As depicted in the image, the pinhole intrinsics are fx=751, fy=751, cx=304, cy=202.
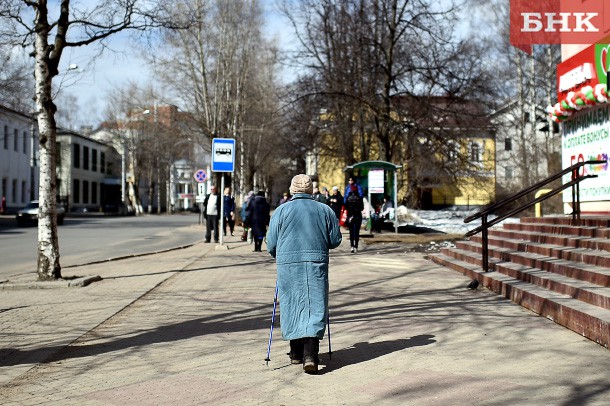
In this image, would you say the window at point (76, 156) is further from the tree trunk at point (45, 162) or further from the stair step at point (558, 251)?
the tree trunk at point (45, 162)

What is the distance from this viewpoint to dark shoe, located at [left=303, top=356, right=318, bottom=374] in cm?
615

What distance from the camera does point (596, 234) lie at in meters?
11.9

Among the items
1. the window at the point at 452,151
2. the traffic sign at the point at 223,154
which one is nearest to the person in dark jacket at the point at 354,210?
the traffic sign at the point at 223,154

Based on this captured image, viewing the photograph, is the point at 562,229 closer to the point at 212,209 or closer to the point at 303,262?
the point at 303,262

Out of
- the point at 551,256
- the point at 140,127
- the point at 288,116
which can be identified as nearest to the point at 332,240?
the point at 551,256

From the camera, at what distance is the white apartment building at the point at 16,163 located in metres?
60.1

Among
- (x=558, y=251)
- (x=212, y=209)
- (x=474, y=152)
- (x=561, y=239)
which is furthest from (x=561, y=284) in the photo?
(x=474, y=152)

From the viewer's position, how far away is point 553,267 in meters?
11.0

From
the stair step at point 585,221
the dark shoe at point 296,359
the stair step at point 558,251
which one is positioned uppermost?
the stair step at point 585,221

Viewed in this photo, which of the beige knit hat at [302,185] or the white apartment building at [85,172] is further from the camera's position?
the white apartment building at [85,172]

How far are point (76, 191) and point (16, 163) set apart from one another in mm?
23709

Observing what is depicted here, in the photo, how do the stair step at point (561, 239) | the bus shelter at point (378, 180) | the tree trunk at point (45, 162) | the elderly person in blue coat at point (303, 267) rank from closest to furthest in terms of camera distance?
1. the elderly person in blue coat at point (303, 267)
2. the stair step at point (561, 239)
3. the tree trunk at point (45, 162)
4. the bus shelter at point (378, 180)

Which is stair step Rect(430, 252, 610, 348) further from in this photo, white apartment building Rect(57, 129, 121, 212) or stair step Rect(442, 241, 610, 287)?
white apartment building Rect(57, 129, 121, 212)

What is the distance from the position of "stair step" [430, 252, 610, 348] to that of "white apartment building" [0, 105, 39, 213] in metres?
52.3
